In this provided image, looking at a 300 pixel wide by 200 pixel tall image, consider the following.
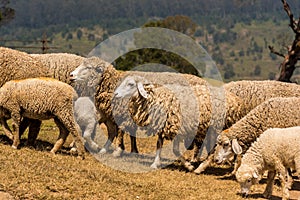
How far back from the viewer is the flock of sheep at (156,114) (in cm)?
936

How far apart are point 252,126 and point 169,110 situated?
1806 millimetres

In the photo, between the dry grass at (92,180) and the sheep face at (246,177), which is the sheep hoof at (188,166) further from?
the sheep face at (246,177)

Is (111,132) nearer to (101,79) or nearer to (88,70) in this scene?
(101,79)

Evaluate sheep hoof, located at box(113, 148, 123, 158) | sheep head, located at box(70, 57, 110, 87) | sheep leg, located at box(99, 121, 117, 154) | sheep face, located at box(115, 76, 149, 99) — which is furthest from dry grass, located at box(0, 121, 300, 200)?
sheep head, located at box(70, 57, 110, 87)

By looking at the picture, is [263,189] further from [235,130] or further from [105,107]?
[105,107]

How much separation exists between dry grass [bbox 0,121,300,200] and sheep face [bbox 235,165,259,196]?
194mm

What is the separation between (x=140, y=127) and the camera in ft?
38.8

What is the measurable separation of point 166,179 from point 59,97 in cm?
266

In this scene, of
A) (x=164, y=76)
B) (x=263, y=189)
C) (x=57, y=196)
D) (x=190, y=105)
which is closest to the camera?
(x=57, y=196)

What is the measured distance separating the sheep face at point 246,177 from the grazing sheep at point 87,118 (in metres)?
4.24

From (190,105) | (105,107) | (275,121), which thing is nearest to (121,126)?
(105,107)

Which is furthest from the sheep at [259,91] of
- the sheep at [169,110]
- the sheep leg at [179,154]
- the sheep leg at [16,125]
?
the sheep leg at [16,125]

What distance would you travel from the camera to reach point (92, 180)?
8852mm

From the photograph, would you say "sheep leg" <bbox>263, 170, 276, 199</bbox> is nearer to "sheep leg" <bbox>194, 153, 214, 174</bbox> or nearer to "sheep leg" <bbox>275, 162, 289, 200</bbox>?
"sheep leg" <bbox>275, 162, 289, 200</bbox>
